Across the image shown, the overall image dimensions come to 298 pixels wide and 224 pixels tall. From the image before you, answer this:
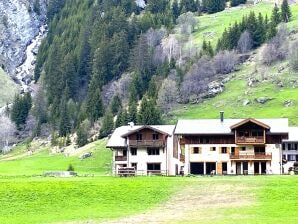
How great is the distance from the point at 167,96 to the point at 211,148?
80.8 meters

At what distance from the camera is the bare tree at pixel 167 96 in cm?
19250

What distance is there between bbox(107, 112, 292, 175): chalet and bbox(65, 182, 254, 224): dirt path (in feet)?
98.0

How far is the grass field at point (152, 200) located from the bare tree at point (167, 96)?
343ft

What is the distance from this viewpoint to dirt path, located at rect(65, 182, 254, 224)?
212ft

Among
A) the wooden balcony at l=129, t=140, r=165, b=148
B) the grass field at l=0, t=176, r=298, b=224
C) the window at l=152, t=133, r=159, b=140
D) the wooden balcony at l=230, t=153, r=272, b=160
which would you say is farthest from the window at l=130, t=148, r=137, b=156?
the grass field at l=0, t=176, r=298, b=224

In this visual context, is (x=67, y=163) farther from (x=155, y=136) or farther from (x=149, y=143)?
(x=149, y=143)

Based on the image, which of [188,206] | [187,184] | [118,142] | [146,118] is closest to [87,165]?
[146,118]

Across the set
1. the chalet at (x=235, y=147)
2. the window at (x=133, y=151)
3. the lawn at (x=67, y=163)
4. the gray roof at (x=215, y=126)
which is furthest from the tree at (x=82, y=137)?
the chalet at (x=235, y=147)

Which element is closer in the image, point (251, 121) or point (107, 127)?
point (251, 121)

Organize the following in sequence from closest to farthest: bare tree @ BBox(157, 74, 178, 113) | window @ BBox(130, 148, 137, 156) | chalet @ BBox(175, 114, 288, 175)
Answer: chalet @ BBox(175, 114, 288, 175) → window @ BBox(130, 148, 137, 156) → bare tree @ BBox(157, 74, 178, 113)

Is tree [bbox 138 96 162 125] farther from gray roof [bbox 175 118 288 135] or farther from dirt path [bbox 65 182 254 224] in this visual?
dirt path [bbox 65 182 254 224]

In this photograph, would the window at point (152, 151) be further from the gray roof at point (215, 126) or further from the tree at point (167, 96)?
the tree at point (167, 96)

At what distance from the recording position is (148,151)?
388 feet

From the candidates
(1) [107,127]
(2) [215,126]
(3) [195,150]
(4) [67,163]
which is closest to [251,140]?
(2) [215,126]
